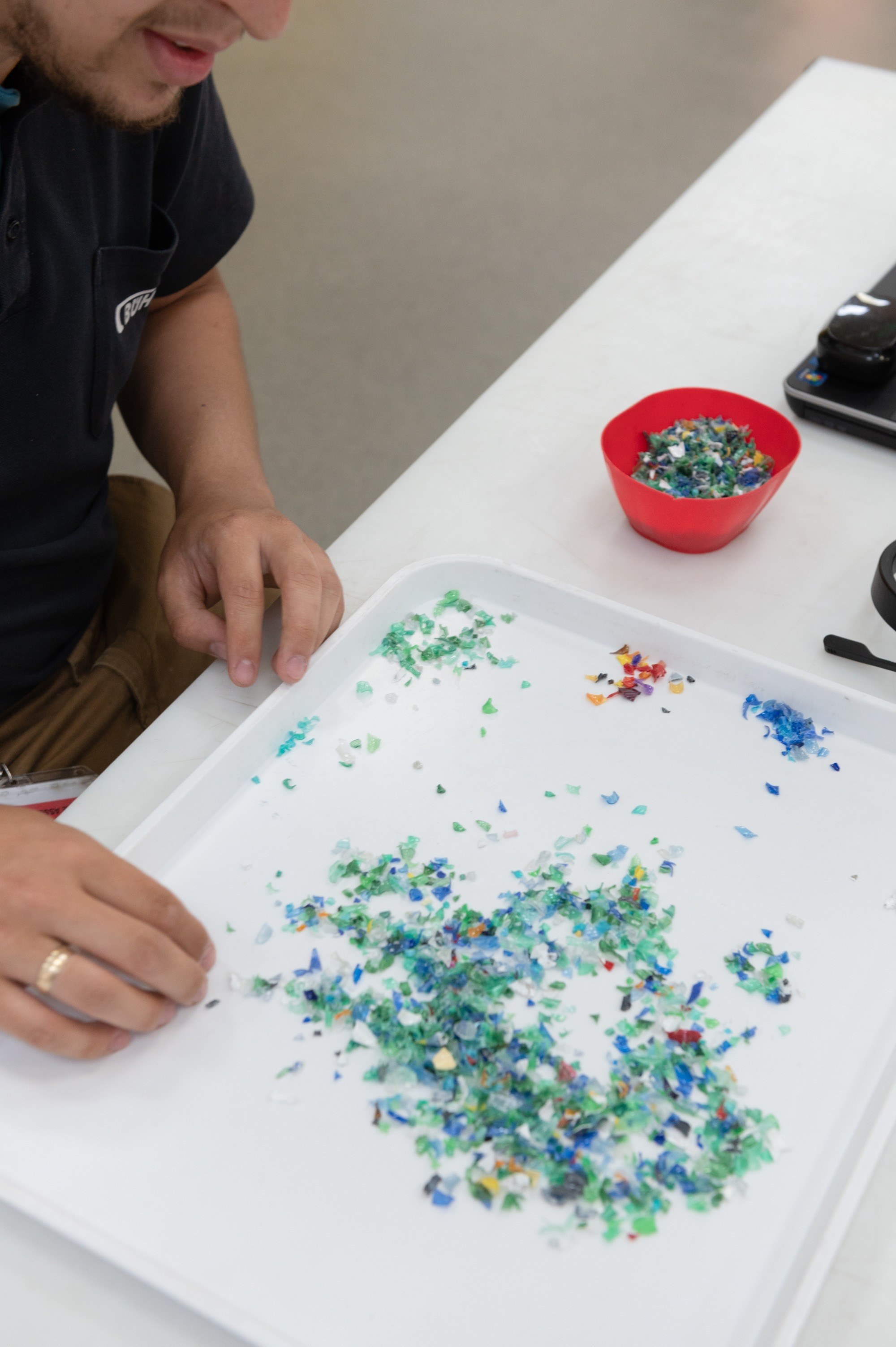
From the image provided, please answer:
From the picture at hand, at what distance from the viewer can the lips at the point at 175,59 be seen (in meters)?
0.69

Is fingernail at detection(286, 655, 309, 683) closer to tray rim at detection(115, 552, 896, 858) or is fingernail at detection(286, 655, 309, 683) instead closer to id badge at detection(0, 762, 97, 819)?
tray rim at detection(115, 552, 896, 858)

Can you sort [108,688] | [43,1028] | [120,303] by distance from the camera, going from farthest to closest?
[108,688] < [120,303] < [43,1028]

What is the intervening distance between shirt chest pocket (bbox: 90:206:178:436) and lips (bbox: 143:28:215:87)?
198mm

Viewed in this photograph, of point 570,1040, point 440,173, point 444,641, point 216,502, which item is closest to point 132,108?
point 216,502

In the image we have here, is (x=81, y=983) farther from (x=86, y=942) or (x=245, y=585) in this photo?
(x=245, y=585)

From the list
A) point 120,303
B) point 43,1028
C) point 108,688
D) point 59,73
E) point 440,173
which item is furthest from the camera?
point 440,173

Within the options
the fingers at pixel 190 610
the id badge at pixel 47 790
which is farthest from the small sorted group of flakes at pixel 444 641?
the id badge at pixel 47 790

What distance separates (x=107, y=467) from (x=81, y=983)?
559 millimetres

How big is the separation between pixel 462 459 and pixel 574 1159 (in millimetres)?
619

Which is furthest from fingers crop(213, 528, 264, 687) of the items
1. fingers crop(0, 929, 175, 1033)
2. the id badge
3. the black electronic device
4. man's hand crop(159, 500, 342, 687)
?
the black electronic device

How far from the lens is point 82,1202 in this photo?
0.56 meters

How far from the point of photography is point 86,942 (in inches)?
23.8

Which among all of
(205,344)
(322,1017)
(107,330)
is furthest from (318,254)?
(322,1017)

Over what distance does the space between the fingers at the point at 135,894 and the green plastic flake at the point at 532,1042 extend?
6 centimetres
